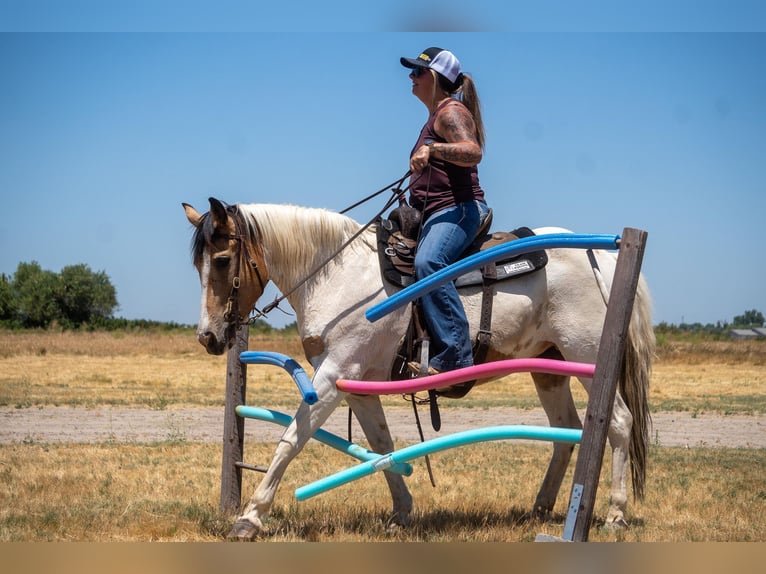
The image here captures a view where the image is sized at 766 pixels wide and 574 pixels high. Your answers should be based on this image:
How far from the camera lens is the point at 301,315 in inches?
252

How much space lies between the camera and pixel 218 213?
6094 mm

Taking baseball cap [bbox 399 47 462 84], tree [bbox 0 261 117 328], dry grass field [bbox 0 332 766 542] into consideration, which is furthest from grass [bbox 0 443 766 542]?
tree [bbox 0 261 117 328]

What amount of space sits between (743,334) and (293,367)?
37.4 meters

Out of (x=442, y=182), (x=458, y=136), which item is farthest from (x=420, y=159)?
(x=442, y=182)

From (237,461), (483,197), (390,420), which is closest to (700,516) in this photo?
(483,197)

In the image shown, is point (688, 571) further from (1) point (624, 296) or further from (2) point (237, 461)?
(2) point (237, 461)

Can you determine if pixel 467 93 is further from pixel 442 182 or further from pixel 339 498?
pixel 339 498

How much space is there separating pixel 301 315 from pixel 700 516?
156 inches

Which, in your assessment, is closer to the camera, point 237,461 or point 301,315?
point 301,315

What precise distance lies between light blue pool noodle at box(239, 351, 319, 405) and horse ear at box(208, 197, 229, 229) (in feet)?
3.35

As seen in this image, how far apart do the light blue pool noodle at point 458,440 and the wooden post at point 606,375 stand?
12.0 inches

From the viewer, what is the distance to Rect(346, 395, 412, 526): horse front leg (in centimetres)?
664

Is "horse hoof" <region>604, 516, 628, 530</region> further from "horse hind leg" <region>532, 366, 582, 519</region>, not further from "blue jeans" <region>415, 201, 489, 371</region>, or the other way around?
Answer: "blue jeans" <region>415, 201, 489, 371</region>

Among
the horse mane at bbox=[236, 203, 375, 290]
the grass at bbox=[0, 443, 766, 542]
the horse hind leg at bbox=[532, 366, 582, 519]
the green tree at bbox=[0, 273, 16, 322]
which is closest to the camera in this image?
the horse mane at bbox=[236, 203, 375, 290]
